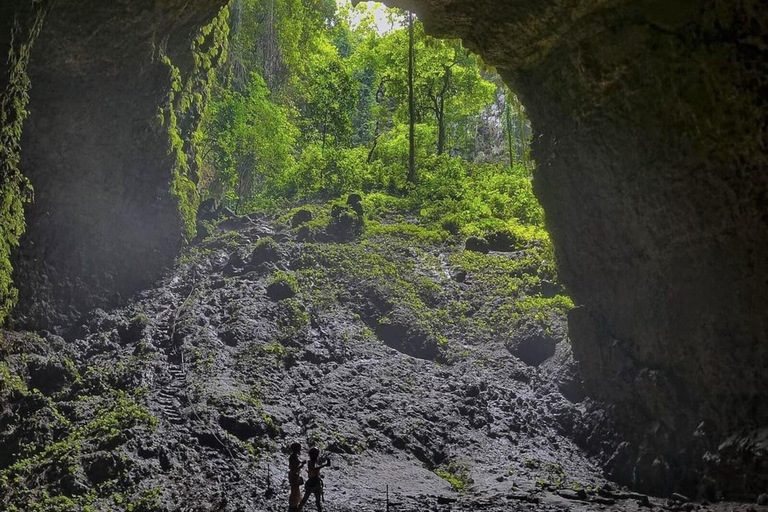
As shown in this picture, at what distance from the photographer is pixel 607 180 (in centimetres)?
1352

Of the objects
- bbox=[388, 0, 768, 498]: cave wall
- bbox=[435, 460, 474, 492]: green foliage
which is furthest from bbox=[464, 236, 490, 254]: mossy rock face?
bbox=[435, 460, 474, 492]: green foliage

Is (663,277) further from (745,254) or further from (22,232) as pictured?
(22,232)

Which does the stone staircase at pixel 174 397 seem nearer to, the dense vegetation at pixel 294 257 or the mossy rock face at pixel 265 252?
the dense vegetation at pixel 294 257

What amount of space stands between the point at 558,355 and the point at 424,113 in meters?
20.4

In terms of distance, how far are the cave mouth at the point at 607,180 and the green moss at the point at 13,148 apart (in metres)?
0.06

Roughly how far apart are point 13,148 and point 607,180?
11.8 metres

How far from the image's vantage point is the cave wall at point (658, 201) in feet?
34.0

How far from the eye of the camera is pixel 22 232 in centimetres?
1418

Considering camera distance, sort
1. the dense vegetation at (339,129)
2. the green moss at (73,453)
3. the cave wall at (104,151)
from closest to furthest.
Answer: the green moss at (73,453) → the cave wall at (104,151) → the dense vegetation at (339,129)

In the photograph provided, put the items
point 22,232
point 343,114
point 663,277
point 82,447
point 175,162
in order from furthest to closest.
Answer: point 343,114, point 175,162, point 22,232, point 663,277, point 82,447

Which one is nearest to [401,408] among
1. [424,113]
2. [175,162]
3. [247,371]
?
[247,371]

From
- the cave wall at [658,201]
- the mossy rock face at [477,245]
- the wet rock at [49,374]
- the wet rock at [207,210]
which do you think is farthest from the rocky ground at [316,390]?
the cave wall at [658,201]

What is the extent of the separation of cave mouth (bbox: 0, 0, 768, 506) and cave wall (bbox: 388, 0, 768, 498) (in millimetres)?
36

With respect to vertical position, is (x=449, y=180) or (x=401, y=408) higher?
(x=449, y=180)
